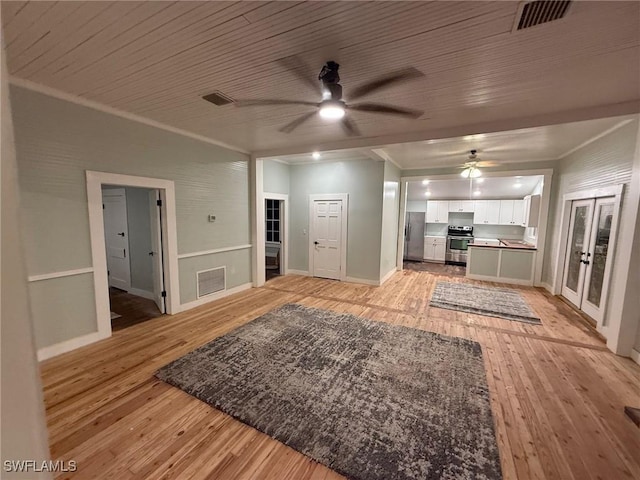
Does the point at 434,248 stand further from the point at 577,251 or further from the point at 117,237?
the point at 117,237

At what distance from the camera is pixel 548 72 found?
228 cm

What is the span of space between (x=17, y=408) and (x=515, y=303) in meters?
5.96

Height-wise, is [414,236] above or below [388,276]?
above

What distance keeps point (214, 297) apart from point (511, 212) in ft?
28.1

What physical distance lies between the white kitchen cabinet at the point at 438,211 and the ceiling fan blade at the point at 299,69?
7385mm

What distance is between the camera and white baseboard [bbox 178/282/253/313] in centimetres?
425

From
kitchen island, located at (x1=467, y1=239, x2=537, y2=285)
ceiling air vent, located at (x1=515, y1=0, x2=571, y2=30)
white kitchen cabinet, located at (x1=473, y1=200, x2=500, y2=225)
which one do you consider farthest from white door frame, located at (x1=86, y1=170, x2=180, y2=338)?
white kitchen cabinet, located at (x1=473, y1=200, x2=500, y2=225)

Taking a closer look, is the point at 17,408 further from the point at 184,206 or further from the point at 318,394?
the point at 184,206

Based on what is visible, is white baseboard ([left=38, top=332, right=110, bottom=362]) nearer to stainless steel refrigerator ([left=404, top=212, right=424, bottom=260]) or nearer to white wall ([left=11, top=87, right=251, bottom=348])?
white wall ([left=11, top=87, right=251, bottom=348])

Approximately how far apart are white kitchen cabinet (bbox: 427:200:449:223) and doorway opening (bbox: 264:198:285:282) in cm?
513

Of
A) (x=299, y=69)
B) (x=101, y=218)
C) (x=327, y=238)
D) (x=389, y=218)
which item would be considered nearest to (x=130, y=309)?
(x=101, y=218)

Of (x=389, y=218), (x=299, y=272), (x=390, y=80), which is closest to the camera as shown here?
(x=390, y=80)

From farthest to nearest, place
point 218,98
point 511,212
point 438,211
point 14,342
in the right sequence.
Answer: point 438,211 < point 511,212 < point 218,98 < point 14,342

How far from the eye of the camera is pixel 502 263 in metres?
6.27
